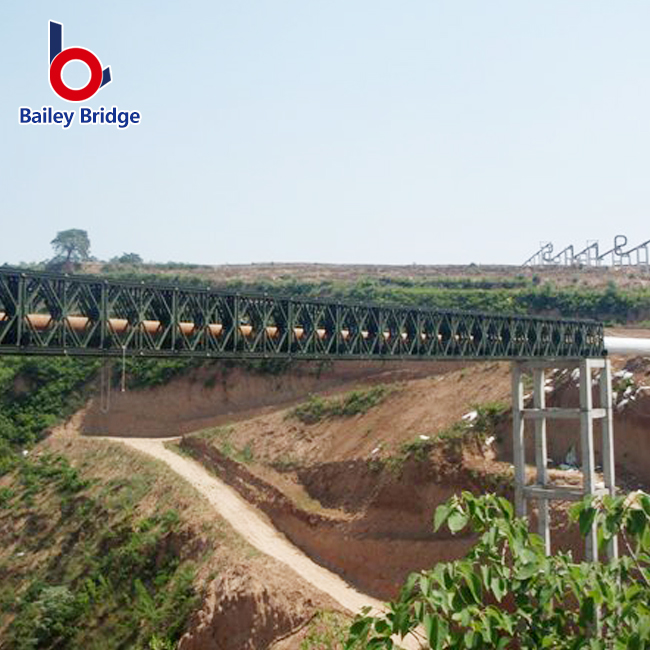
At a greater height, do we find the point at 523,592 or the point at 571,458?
the point at 523,592

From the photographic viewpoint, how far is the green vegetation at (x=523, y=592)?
8633 mm

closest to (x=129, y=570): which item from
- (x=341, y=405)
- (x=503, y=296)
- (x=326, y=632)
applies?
(x=326, y=632)

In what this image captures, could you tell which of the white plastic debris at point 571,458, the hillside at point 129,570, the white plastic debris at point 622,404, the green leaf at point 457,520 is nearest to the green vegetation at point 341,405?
the hillside at point 129,570

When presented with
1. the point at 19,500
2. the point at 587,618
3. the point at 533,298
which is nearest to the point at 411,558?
the point at 19,500

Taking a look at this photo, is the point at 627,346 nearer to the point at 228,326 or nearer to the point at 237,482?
the point at 237,482

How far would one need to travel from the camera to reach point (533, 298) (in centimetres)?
9250

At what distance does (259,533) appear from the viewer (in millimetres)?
50875

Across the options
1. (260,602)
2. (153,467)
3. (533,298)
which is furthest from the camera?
(533,298)

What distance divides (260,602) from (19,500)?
93.6ft

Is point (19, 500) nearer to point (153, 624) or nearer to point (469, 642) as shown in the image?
point (153, 624)

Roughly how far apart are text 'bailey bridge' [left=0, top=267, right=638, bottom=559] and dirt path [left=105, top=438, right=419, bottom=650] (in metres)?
9.27

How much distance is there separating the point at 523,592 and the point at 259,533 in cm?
4295

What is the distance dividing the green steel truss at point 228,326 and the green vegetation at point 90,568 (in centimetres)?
1511

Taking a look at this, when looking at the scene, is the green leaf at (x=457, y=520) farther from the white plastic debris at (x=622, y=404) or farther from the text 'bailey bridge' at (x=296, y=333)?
the white plastic debris at (x=622, y=404)
